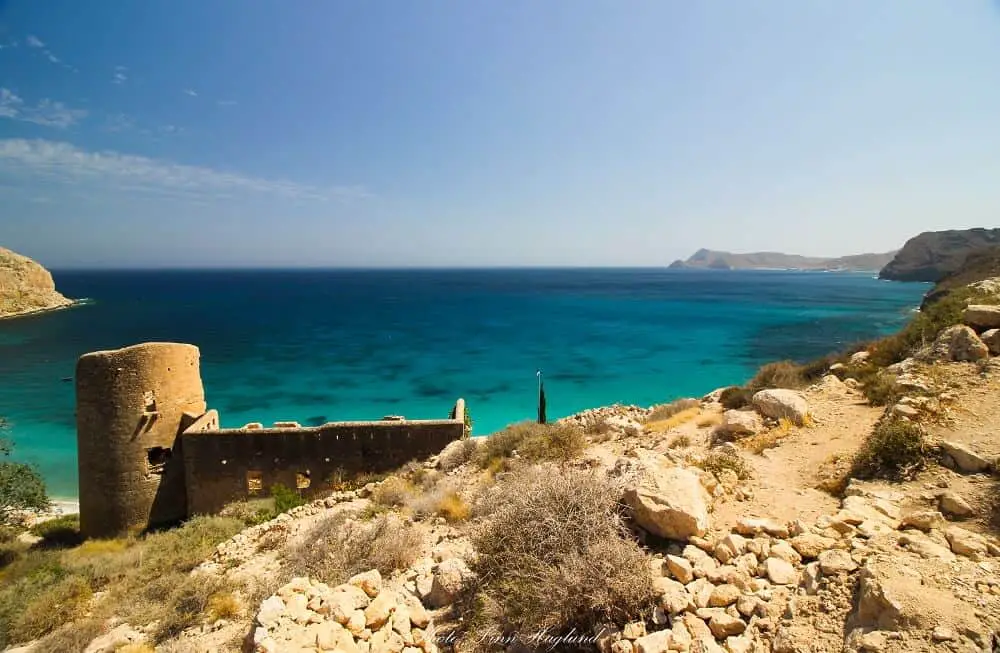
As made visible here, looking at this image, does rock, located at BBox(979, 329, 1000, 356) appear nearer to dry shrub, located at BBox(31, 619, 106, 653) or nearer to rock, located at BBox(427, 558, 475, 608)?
rock, located at BBox(427, 558, 475, 608)

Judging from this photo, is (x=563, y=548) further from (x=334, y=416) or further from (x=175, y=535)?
(x=334, y=416)

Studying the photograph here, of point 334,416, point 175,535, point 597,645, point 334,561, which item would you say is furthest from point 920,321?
point 334,416

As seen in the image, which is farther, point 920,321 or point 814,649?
point 920,321

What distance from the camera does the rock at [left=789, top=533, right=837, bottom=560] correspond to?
425cm

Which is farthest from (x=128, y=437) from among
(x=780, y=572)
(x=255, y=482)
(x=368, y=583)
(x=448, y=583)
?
(x=780, y=572)

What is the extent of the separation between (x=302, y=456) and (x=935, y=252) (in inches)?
6004

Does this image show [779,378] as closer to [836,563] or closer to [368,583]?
[836,563]

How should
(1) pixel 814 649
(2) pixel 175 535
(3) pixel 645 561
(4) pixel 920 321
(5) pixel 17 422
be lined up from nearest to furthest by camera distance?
(1) pixel 814 649 < (3) pixel 645 561 < (2) pixel 175 535 < (4) pixel 920 321 < (5) pixel 17 422

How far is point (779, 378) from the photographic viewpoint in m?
11.0

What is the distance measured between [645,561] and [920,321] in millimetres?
10631

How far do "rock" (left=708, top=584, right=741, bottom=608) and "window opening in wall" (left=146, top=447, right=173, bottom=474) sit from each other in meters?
12.1

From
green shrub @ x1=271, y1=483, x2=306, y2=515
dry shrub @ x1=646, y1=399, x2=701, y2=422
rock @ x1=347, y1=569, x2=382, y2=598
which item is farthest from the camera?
dry shrub @ x1=646, y1=399, x2=701, y2=422

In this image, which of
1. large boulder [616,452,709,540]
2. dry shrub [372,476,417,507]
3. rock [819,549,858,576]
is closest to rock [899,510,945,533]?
rock [819,549,858,576]

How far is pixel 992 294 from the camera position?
1092 cm
